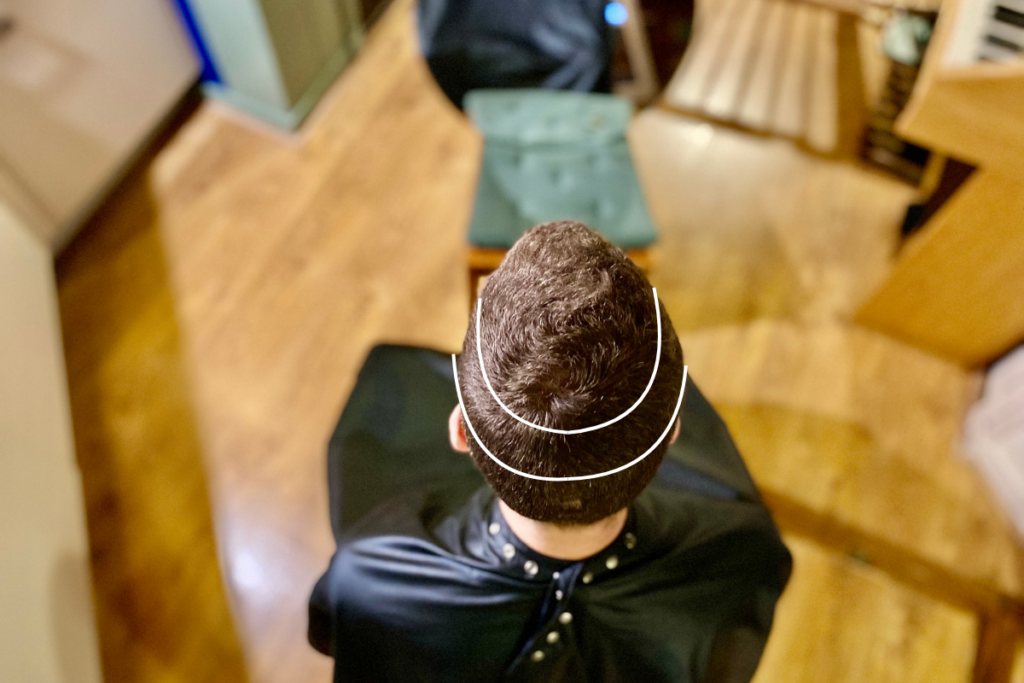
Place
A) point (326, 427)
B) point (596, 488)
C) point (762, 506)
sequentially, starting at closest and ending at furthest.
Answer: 1. point (596, 488)
2. point (762, 506)
3. point (326, 427)

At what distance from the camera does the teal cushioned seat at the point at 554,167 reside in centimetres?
139

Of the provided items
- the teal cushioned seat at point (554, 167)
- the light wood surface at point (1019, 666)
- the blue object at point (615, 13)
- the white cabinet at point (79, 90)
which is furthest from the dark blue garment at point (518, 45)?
the light wood surface at point (1019, 666)

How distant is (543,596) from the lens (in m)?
0.88

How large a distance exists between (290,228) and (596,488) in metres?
1.68

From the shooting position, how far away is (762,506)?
3.45ft

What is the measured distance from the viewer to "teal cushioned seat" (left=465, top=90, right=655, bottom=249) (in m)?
1.39

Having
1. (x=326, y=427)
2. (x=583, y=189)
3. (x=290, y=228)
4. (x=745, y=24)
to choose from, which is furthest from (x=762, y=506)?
(x=745, y=24)

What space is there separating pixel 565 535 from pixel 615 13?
1.45 metres

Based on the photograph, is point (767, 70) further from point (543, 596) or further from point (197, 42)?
point (543, 596)

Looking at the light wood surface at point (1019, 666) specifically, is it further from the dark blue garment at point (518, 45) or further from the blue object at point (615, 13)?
the blue object at point (615, 13)

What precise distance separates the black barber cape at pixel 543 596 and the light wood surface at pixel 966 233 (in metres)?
0.86

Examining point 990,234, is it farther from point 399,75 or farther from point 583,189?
point 399,75

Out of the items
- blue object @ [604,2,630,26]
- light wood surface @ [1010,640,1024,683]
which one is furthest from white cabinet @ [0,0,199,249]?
light wood surface @ [1010,640,1024,683]

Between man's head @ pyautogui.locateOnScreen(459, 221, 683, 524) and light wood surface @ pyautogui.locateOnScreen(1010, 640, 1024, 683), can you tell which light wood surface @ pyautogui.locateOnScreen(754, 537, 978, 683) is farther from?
man's head @ pyautogui.locateOnScreen(459, 221, 683, 524)
